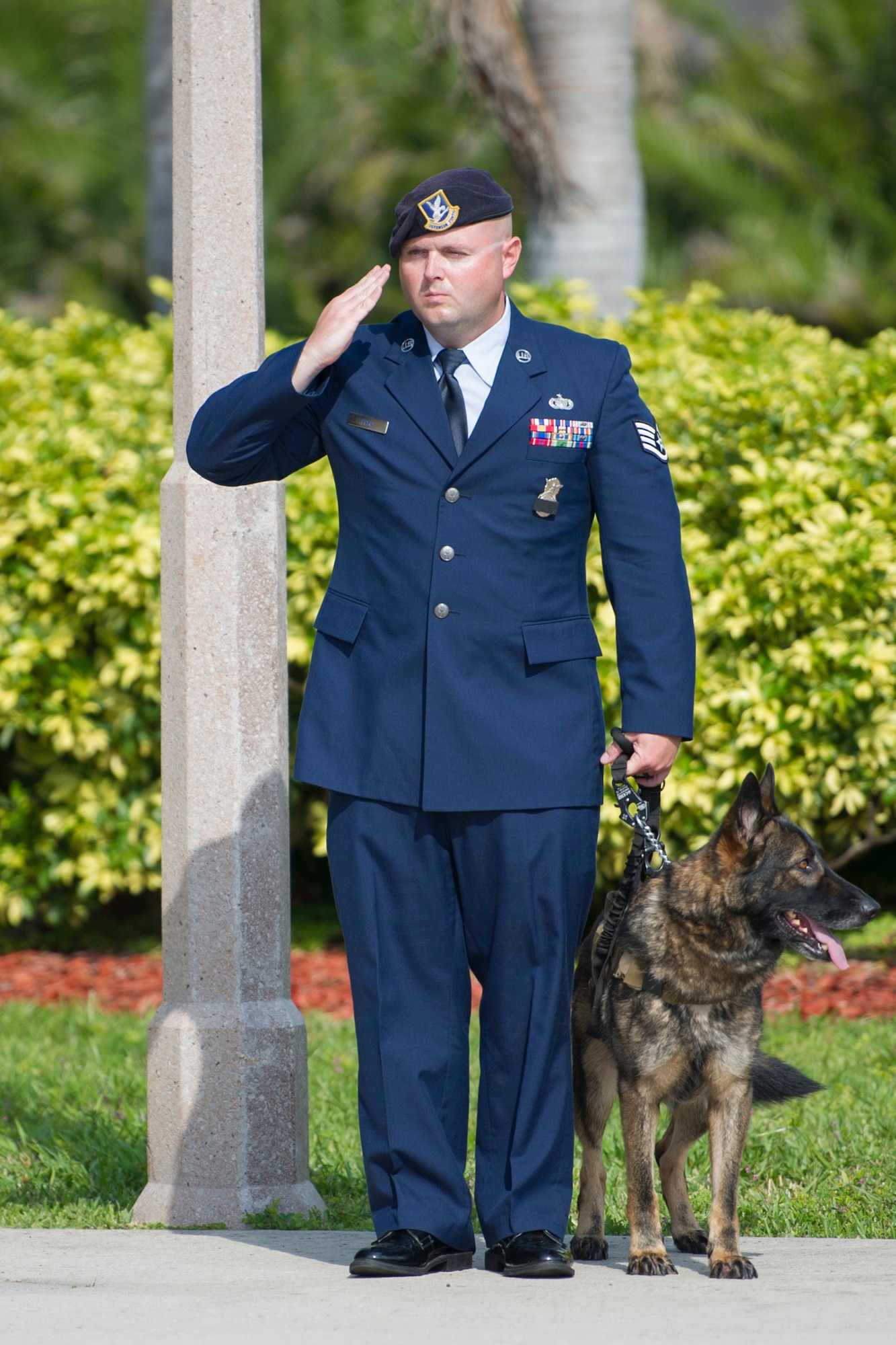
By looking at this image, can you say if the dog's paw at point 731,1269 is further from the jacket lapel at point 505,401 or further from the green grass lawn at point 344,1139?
the jacket lapel at point 505,401

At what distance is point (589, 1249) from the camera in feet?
12.4

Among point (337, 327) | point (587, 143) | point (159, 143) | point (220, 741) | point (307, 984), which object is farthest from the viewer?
point (159, 143)

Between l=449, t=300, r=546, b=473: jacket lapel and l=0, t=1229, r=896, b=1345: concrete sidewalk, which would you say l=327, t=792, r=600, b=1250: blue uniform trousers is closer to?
l=0, t=1229, r=896, b=1345: concrete sidewalk

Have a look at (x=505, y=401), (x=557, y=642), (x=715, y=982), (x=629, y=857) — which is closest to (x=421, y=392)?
(x=505, y=401)

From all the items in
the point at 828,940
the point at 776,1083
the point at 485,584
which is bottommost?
the point at 776,1083

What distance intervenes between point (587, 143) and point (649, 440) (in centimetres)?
636

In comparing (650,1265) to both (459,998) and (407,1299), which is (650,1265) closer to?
(407,1299)

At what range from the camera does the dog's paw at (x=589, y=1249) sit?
3.77 m

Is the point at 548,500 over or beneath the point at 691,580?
beneath

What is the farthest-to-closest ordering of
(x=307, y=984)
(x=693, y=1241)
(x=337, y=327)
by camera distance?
(x=307, y=984)
(x=693, y=1241)
(x=337, y=327)

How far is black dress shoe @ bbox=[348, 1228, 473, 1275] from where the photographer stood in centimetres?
351

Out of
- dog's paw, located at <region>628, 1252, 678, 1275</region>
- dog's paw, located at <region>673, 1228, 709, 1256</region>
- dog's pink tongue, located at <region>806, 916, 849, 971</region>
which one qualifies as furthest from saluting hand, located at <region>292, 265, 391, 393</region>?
dog's paw, located at <region>673, 1228, 709, 1256</region>

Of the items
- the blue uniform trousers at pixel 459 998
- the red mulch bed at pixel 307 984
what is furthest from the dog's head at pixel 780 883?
the red mulch bed at pixel 307 984

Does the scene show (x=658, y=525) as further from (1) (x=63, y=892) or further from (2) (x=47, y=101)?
(2) (x=47, y=101)
